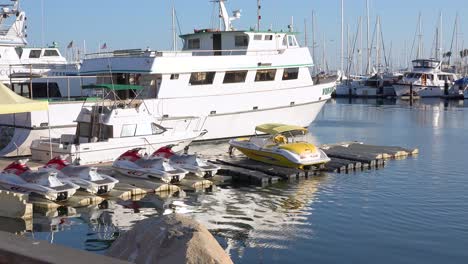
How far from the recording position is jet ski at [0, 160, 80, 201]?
49.3ft

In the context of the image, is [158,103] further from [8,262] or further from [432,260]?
[8,262]

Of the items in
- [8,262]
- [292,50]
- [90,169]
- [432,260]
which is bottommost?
[432,260]

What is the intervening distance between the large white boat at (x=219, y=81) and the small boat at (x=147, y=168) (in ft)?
20.2

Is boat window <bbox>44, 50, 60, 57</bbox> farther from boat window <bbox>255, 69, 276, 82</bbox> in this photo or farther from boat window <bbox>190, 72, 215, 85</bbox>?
boat window <bbox>255, 69, 276, 82</bbox>

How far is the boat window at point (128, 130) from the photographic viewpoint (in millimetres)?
21750

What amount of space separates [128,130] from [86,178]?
5.85 m

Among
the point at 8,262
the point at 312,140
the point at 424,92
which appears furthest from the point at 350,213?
the point at 424,92

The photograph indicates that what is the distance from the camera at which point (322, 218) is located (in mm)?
14836

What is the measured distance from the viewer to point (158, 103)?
26672 millimetres

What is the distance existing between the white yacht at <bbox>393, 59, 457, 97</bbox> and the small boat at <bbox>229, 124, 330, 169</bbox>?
57390 millimetres

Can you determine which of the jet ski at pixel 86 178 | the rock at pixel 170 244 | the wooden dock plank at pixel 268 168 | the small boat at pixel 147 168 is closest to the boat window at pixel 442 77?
the wooden dock plank at pixel 268 168

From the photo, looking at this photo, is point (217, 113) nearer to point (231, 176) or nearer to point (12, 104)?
point (231, 176)

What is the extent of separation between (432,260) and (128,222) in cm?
664

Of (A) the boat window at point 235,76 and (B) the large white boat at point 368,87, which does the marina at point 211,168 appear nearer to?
(A) the boat window at point 235,76
